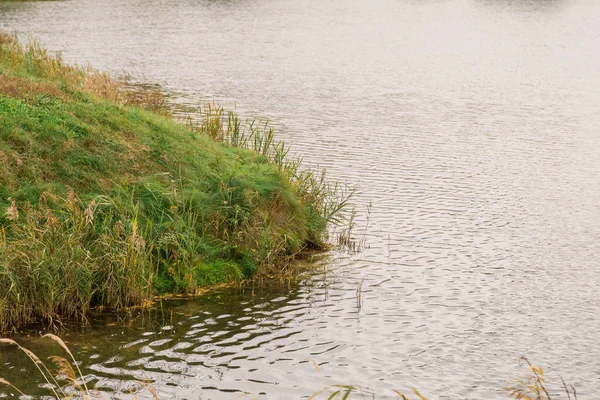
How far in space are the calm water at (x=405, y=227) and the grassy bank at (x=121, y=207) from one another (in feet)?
2.27

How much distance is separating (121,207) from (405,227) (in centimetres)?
661

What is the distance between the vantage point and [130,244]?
12.8 meters

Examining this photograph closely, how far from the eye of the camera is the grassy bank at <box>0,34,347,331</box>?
1241 cm

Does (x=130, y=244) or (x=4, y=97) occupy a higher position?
(x=4, y=97)

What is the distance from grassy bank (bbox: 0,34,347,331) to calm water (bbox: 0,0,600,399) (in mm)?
691

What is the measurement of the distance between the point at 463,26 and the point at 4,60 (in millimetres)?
51658

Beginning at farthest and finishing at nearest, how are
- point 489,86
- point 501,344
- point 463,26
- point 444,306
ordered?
point 463,26, point 489,86, point 444,306, point 501,344

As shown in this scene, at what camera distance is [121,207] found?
45.8ft

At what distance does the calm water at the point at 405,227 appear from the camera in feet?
37.2

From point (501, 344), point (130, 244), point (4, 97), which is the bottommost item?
point (501, 344)

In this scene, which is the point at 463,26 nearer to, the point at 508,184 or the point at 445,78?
the point at 445,78

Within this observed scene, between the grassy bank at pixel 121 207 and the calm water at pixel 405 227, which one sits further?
the grassy bank at pixel 121 207

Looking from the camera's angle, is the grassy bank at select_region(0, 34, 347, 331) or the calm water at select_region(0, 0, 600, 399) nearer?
the calm water at select_region(0, 0, 600, 399)

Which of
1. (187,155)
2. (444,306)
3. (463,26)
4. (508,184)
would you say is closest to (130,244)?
(187,155)
